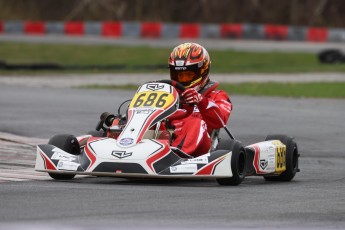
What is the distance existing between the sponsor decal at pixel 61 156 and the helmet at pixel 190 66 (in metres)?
1.26

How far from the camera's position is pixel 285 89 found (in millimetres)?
20234

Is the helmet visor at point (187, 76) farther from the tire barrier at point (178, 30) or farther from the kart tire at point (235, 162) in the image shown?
the tire barrier at point (178, 30)

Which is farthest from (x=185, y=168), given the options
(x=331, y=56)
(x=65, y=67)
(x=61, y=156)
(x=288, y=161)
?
(x=331, y=56)

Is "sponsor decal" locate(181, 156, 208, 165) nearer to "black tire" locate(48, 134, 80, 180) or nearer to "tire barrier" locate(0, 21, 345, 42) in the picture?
"black tire" locate(48, 134, 80, 180)

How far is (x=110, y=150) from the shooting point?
855 cm

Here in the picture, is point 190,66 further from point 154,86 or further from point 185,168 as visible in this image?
point 185,168

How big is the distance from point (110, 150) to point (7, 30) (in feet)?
80.8

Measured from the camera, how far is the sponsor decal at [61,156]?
346 inches

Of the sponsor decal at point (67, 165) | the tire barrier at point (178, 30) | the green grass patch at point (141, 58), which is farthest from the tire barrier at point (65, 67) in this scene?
the sponsor decal at point (67, 165)

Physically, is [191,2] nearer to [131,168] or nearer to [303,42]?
[303,42]

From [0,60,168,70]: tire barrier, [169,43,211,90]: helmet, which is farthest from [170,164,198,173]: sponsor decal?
[0,60,168,70]: tire barrier

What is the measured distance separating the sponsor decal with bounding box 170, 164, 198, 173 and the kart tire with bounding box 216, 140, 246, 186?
28 cm

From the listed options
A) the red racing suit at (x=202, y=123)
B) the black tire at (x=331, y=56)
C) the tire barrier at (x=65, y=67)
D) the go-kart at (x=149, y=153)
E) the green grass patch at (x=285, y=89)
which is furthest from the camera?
the black tire at (x=331, y=56)

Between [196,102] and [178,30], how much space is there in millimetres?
23160
